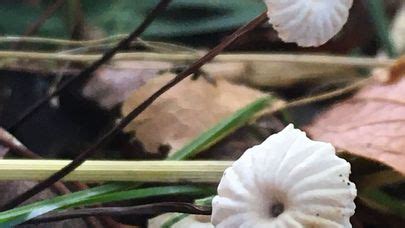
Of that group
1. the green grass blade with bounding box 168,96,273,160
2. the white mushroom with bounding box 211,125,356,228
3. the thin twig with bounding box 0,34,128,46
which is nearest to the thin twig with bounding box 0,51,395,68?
the thin twig with bounding box 0,34,128,46

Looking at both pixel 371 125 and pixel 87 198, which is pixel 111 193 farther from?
pixel 371 125

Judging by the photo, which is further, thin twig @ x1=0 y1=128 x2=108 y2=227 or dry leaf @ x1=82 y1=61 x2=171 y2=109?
dry leaf @ x1=82 y1=61 x2=171 y2=109

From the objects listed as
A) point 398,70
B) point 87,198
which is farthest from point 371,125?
point 87,198

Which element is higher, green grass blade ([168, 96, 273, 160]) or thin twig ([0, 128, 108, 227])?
thin twig ([0, 128, 108, 227])

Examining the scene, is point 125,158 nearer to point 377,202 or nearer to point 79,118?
point 79,118

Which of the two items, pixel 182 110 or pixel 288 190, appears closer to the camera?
pixel 288 190

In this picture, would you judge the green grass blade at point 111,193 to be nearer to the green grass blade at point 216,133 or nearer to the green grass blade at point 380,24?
the green grass blade at point 216,133

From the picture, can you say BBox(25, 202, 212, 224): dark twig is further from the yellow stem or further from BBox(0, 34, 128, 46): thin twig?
BBox(0, 34, 128, 46): thin twig
